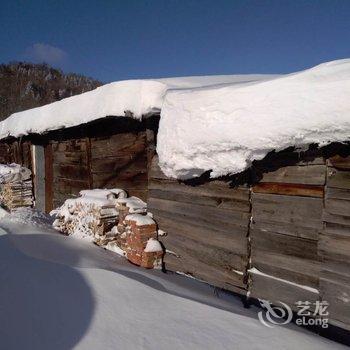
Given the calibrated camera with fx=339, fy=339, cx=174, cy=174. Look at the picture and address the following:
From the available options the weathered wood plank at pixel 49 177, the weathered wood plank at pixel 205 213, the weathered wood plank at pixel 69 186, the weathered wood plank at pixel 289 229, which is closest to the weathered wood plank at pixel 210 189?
the weathered wood plank at pixel 205 213

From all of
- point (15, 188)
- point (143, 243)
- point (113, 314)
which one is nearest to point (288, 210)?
point (113, 314)

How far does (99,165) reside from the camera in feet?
20.7

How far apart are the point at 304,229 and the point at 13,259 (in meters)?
2.89

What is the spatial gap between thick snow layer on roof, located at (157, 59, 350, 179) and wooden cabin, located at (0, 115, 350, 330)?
0.38 metres

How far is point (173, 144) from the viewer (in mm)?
3564

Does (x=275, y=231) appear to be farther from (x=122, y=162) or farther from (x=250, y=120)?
(x=122, y=162)

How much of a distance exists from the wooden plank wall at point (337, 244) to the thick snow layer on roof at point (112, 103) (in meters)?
2.08

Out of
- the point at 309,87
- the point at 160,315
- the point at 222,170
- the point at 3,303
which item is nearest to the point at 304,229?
the point at 222,170

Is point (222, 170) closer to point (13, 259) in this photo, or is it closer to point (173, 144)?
point (173, 144)

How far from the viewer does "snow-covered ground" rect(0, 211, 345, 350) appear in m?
2.21

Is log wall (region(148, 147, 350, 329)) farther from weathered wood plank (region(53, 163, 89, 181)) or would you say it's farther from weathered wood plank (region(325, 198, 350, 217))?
weathered wood plank (region(53, 163, 89, 181))

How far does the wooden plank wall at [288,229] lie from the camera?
3.00 metres

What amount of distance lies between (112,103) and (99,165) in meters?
1.99

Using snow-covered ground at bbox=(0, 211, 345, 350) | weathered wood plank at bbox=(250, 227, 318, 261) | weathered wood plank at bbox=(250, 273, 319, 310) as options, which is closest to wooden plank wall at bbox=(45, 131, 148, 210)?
snow-covered ground at bbox=(0, 211, 345, 350)
